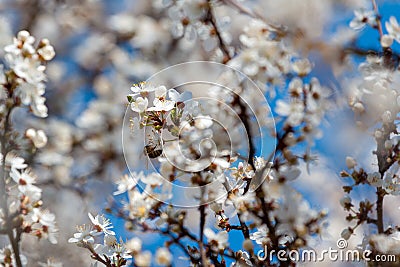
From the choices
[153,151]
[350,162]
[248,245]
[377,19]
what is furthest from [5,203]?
[377,19]

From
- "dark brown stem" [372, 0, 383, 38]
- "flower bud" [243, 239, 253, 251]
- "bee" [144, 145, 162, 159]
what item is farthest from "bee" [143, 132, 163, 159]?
"dark brown stem" [372, 0, 383, 38]

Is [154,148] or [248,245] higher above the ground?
[154,148]

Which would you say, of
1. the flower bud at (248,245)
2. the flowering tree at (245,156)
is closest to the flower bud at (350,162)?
the flowering tree at (245,156)

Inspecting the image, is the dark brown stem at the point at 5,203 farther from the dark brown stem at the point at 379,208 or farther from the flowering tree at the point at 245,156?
the dark brown stem at the point at 379,208

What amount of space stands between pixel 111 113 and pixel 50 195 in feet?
1.48

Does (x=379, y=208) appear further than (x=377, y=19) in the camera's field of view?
No

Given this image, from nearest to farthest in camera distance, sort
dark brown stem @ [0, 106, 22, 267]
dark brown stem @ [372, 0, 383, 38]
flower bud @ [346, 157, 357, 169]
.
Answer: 1. dark brown stem @ [0, 106, 22, 267]
2. flower bud @ [346, 157, 357, 169]
3. dark brown stem @ [372, 0, 383, 38]

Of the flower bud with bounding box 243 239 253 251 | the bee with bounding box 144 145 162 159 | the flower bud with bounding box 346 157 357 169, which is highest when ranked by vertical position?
the bee with bounding box 144 145 162 159

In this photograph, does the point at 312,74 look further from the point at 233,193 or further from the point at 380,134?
the point at 233,193

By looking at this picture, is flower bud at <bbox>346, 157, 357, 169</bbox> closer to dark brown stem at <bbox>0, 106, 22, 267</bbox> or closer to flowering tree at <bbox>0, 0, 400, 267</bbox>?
flowering tree at <bbox>0, 0, 400, 267</bbox>

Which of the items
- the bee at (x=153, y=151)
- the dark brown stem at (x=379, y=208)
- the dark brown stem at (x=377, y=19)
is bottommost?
the dark brown stem at (x=379, y=208)

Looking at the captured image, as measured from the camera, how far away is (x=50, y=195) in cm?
208

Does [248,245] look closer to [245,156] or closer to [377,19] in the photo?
[245,156]

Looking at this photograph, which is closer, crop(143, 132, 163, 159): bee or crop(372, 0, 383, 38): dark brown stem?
crop(143, 132, 163, 159): bee
